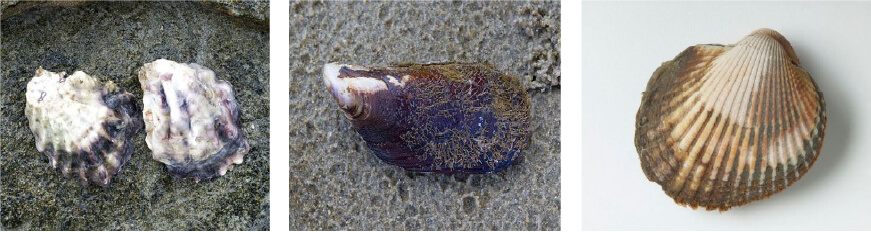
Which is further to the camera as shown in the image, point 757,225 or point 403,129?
point 757,225

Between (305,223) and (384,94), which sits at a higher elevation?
(384,94)

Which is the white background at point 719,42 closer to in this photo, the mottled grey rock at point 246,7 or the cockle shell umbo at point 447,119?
the cockle shell umbo at point 447,119

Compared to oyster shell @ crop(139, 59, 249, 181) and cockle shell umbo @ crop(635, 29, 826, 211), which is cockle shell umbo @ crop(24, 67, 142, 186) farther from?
cockle shell umbo @ crop(635, 29, 826, 211)

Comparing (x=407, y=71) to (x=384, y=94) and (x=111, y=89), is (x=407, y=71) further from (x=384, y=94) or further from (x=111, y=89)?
(x=111, y=89)

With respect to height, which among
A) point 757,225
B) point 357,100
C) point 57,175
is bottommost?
point 757,225

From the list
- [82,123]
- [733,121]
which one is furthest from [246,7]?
[733,121]

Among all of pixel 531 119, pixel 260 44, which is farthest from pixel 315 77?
pixel 531 119

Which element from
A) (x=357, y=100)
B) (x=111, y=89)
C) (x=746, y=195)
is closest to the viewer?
(x=357, y=100)
